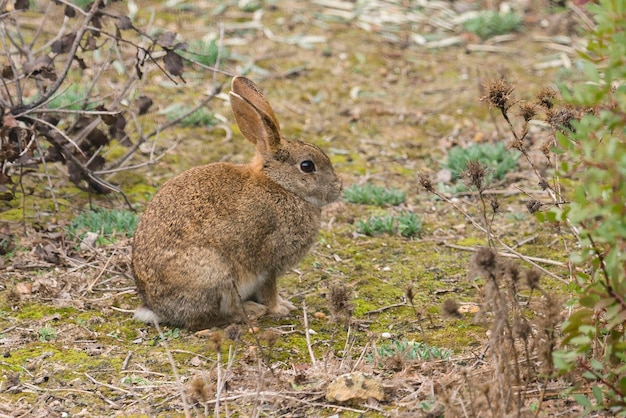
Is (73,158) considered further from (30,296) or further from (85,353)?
(85,353)

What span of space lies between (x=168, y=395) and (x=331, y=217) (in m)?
3.18

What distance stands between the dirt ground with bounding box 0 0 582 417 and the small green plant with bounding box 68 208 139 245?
A: 107 millimetres

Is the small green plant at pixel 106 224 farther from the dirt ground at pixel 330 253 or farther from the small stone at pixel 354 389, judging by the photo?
the small stone at pixel 354 389

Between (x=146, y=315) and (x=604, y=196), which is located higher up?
(x=604, y=196)

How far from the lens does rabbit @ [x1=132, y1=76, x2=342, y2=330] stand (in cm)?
555

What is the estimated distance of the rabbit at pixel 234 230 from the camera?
5.55 m

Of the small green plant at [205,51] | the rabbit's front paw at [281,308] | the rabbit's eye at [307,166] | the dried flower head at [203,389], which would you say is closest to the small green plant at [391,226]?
the rabbit's eye at [307,166]

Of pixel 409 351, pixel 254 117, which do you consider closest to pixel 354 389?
pixel 409 351

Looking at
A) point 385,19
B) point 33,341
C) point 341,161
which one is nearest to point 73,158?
point 33,341

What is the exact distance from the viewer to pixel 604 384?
409 cm

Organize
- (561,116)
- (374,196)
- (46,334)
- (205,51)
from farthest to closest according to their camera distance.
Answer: (205,51) < (374,196) < (46,334) < (561,116)

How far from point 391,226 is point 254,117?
185 centimetres

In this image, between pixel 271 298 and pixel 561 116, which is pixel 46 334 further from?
pixel 561 116

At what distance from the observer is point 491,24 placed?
462 inches
